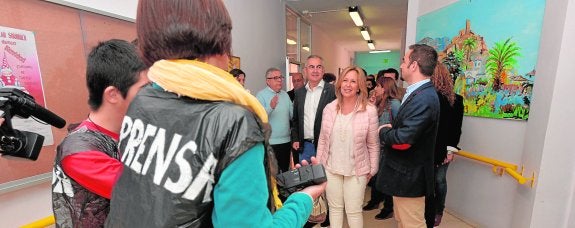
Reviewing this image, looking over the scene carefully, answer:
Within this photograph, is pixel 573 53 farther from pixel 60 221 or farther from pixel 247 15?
pixel 247 15

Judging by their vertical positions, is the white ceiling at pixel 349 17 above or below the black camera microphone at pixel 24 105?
above

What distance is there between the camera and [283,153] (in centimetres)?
309

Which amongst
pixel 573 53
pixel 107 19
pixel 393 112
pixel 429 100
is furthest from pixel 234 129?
pixel 393 112

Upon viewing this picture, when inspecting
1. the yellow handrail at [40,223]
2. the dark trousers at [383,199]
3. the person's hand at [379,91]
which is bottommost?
the dark trousers at [383,199]

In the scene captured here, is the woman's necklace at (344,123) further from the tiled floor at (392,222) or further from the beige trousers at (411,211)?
the tiled floor at (392,222)

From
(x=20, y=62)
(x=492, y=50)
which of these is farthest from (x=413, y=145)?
(x=20, y=62)

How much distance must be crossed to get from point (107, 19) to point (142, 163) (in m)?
1.79

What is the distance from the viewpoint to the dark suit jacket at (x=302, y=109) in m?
2.47

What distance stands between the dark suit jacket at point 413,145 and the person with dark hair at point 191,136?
135 cm

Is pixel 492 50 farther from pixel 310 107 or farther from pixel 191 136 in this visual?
pixel 191 136

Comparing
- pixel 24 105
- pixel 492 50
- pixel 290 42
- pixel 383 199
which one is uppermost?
pixel 290 42

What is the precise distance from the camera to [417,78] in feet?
5.91

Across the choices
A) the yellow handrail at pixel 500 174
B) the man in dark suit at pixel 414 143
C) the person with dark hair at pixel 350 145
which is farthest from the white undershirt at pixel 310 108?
the yellow handrail at pixel 500 174

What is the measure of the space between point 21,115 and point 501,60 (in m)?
3.15
